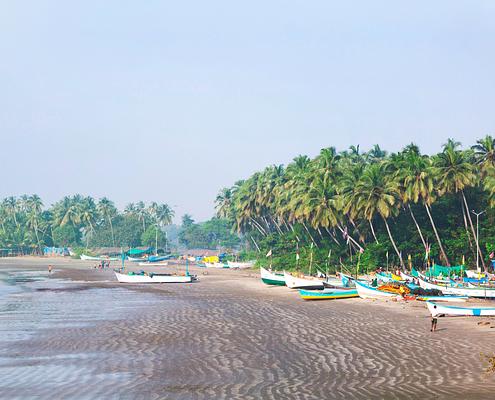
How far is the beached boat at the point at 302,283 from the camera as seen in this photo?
193ft

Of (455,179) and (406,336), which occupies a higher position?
(455,179)

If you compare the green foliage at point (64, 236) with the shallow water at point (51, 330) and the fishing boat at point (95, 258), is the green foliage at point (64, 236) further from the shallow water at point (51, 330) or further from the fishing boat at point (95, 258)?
the shallow water at point (51, 330)

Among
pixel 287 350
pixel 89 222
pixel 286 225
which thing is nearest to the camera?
pixel 287 350

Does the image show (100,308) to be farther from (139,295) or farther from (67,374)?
(67,374)

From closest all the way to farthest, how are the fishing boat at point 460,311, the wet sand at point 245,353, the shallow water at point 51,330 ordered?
the wet sand at point 245,353 < the shallow water at point 51,330 < the fishing boat at point 460,311

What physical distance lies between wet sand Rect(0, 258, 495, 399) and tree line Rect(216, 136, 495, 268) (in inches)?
1253

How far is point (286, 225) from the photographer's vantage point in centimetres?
11656

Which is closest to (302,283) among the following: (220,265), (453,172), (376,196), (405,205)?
(376,196)

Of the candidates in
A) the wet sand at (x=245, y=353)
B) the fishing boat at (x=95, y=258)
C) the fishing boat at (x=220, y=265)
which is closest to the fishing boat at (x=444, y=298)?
the wet sand at (x=245, y=353)

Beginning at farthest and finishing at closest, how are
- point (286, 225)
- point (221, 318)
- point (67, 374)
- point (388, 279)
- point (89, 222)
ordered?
point (89, 222)
point (286, 225)
point (388, 279)
point (221, 318)
point (67, 374)

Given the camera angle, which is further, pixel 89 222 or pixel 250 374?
pixel 89 222

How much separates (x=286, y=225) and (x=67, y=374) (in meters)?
96.0

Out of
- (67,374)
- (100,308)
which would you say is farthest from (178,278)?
(67,374)

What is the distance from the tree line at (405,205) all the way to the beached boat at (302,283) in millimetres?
16394
